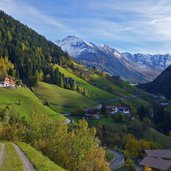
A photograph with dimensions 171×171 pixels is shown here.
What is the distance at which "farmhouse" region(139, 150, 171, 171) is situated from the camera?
119 m

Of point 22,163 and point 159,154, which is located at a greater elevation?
point 22,163

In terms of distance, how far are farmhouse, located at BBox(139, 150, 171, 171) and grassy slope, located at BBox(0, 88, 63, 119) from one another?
42271 millimetres

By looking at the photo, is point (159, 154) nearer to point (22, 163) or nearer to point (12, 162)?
point (22, 163)

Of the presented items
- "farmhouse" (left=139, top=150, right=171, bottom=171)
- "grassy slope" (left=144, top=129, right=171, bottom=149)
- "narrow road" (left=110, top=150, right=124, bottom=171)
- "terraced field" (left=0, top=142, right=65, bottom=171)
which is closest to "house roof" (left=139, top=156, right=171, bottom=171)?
"farmhouse" (left=139, top=150, right=171, bottom=171)

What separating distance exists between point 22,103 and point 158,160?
64.8 metres

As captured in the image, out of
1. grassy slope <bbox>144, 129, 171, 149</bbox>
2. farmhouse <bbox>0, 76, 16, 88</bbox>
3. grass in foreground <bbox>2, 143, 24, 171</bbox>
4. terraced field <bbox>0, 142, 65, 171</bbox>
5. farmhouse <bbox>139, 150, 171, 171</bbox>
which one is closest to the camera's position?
grass in foreground <bbox>2, 143, 24, 171</bbox>

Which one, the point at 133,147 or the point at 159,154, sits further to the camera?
the point at 133,147

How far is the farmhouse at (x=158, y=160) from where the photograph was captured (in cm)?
11879

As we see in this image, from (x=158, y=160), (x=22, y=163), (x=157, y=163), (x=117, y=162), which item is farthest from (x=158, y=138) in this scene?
(x=22, y=163)

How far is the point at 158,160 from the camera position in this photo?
125938mm

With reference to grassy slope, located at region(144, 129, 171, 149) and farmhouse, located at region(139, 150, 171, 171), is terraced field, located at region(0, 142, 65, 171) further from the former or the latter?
grassy slope, located at region(144, 129, 171, 149)

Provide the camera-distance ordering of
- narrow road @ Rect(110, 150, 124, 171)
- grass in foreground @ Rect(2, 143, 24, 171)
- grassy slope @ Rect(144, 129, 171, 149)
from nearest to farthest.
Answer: grass in foreground @ Rect(2, 143, 24, 171), narrow road @ Rect(110, 150, 124, 171), grassy slope @ Rect(144, 129, 171, 149)

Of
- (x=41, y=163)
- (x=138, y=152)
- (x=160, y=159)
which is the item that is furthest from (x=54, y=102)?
(x=41, y=163)

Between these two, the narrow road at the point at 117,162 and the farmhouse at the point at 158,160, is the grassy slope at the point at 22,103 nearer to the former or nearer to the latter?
the narrow road at the point at 117,162
